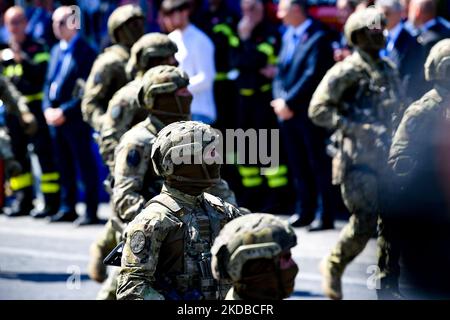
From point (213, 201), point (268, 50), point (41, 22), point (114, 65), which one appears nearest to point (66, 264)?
point (114, 65)

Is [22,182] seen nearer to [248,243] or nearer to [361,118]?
[361,118]

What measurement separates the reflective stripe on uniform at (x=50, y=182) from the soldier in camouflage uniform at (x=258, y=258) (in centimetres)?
1065

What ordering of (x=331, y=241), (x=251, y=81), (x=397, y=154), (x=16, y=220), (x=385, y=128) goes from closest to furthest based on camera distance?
(x=397, y=154), (x=385, y=128), (x=331, y=241), (x=251, y=81), (x=16, y=220)

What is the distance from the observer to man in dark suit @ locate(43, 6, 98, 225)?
14.5 m

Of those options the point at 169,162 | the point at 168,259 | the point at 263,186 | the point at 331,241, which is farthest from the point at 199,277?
the point at 263,186

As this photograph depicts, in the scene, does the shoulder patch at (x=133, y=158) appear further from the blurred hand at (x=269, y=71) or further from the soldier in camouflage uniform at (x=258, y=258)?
the blurred hand at (x=269, y=71)

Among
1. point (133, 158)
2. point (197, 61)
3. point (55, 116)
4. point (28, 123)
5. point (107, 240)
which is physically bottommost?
point (107, 240)

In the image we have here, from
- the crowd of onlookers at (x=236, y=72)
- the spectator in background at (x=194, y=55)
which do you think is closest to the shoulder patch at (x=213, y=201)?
the crowd of onlookers at (x=236, y=72)

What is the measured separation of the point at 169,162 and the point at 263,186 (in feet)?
28.7

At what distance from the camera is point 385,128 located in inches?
388

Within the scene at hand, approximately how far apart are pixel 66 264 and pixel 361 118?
12.0ft

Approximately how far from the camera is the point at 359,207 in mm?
9789

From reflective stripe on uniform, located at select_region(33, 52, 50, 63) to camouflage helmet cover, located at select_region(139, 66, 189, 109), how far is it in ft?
25.5
